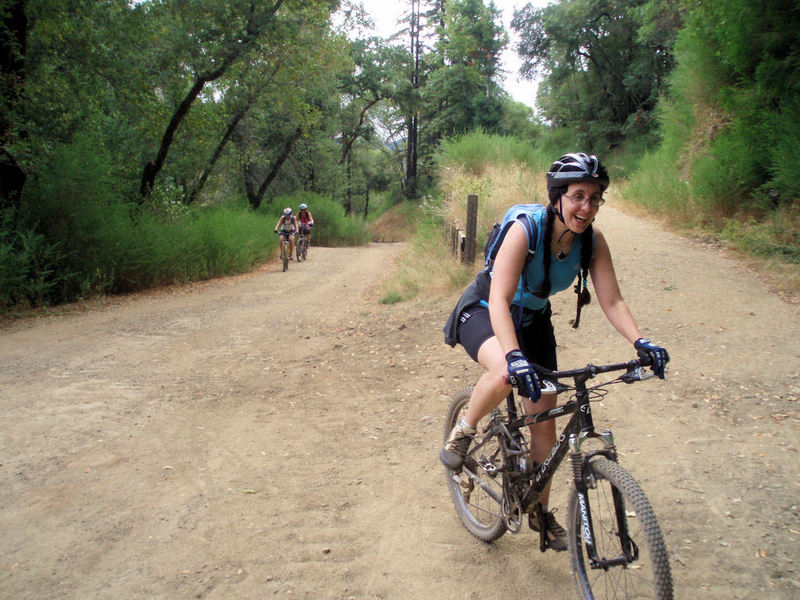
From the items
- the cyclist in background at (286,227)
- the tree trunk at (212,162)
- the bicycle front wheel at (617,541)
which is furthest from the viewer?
the tree trunk at (212,162)

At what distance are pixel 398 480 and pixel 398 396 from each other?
1.92m

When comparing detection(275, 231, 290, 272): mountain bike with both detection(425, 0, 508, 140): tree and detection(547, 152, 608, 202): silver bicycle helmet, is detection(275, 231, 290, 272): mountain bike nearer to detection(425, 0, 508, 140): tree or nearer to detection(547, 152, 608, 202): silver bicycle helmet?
detection(547, 152, 608, 202): silver bicycle helmet

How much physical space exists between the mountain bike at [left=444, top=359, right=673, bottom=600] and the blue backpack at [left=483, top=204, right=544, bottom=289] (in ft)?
1.87

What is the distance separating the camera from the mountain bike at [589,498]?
2486 mm

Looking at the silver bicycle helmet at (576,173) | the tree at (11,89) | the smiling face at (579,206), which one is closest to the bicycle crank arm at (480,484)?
the smiling face at (579,206)

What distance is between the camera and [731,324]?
7438 millimetres

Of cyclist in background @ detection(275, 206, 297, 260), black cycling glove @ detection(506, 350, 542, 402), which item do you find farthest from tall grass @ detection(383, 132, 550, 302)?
black cycling glove @ detection(506, 350, 542, 402)

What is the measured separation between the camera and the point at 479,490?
147 inches

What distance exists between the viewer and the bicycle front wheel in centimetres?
237

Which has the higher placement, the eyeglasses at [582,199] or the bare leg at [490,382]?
the eyeglasses at [582,199]

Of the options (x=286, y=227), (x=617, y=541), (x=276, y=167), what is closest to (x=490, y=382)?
(x=617, y=541)

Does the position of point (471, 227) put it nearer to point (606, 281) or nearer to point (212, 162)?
point (606, 281)

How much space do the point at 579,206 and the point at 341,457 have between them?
9.99 feet

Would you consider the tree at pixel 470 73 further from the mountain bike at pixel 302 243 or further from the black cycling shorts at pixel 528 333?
the black cycling shorts at pixel 528 333
